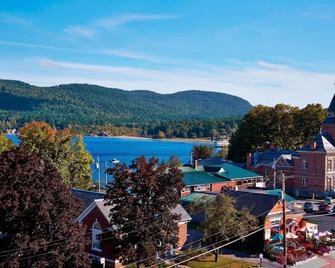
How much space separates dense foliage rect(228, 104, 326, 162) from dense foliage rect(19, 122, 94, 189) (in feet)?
122

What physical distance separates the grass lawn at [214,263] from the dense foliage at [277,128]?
181 ft

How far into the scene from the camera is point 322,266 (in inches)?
1241

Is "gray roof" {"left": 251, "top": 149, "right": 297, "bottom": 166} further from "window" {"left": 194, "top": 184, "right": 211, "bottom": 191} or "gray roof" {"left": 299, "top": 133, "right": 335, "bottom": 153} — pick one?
"window" {"left": 194, "top": 184, "right": 211, "bottom": 191}

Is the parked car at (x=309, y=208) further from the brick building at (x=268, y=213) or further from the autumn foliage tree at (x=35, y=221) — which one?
the autumn foliage tree at (x=35, y=221)

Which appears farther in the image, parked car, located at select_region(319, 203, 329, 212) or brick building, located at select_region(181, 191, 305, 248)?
parked car, located at select_region(319, 203, 329, 212)

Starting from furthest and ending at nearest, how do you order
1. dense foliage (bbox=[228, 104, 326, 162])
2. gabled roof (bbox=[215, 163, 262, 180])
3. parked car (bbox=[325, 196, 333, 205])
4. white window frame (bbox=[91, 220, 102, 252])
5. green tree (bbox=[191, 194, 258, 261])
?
1. dense foliage (bbox=[228, 104, 326, 162])
2. gabled roof (bbox=[215, 163, 262, 180])
3. parked car (bbox=[325, 196, 333, 205])
4. green tree (bbox=[191, 194, 258, 261])
5. white window frame (bbox=[91, 220, 102, 252])

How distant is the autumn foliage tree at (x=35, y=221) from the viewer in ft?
74.4

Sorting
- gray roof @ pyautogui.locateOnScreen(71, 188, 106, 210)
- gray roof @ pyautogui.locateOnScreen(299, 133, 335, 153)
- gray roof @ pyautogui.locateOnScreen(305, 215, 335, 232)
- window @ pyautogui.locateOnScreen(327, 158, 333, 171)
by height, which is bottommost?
gray roof @ pyautogui.locateOnScreen(305, 215, 335, 232)

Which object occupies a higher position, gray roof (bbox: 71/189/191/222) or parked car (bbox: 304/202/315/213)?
gray roof (bbox: 71/189/191/222)

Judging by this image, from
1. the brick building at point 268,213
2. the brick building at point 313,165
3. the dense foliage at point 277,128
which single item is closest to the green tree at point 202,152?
the dense foliage at point 277,128

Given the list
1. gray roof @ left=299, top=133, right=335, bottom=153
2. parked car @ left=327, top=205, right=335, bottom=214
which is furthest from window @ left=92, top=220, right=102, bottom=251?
gray roof @ left=299, top=133, right=335, bottom=153

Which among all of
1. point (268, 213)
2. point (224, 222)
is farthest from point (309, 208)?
point (224, 222)

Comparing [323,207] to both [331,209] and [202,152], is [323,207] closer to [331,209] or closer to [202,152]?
[331,209]

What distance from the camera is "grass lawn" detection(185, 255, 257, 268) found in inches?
1206
